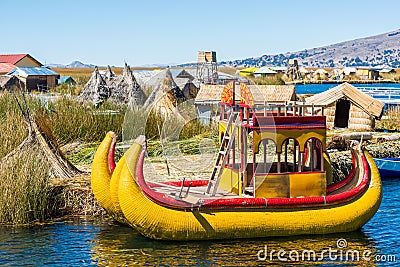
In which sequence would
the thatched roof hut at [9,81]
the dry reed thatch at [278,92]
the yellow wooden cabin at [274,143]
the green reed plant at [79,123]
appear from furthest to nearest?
the thatched roof hut at [9,81], the dry reed thatch at [278,92], the green reed plant at [79,123], the yellow wooden cabin at [274,143]

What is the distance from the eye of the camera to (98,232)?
13.2 metres

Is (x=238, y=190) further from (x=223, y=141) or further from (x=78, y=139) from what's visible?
(x=78, y=139)

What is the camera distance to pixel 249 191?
1327 centimetres

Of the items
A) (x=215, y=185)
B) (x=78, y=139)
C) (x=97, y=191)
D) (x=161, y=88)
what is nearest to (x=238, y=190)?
(x=215, y=185)

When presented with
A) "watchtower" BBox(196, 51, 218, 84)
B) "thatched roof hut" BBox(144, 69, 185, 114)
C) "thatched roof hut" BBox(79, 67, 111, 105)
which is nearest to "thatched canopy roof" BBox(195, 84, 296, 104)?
"thatched roof hut" BBox(144, 69, 185, 114)

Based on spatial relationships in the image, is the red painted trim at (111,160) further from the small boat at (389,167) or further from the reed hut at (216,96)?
the reed hut at (216,96)

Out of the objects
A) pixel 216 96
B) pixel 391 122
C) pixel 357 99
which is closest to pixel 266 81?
pixel 216 96

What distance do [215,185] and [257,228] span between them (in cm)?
119

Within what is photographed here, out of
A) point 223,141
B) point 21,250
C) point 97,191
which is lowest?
point 21,250

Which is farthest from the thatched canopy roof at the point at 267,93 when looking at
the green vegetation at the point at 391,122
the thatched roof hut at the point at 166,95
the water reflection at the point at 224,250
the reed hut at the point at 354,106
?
the water reflection at the point at 224,250

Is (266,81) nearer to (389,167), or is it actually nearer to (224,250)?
(389,167)

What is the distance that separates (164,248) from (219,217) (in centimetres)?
105

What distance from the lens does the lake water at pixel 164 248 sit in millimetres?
11453

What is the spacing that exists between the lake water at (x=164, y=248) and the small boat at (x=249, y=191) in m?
0.23
